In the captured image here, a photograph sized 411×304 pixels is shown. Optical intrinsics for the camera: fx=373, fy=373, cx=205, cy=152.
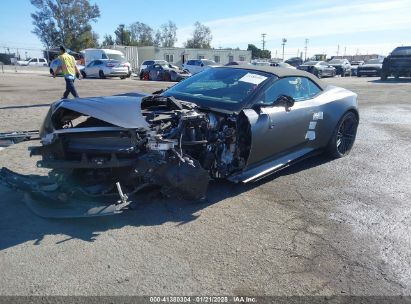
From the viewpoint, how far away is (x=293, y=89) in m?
5.16

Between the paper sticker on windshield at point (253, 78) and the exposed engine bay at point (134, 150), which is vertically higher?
the paper sticker on windshield at point (253, 78)

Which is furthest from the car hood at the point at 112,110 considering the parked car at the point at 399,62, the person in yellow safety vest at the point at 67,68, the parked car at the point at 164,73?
the parked car at the point at 399,62

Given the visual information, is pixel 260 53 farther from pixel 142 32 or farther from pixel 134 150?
pixel 134 150

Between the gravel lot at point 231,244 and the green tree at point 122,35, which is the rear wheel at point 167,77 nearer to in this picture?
the gravel lot at point 231,244

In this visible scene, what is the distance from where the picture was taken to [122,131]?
357 cm

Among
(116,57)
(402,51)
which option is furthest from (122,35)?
(402,51)

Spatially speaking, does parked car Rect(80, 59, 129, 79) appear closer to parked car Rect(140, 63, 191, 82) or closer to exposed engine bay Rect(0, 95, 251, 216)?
parked car Rect(140, 63, 191, 82)

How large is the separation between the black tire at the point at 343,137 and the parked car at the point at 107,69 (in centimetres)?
2393

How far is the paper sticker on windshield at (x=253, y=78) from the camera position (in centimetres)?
480

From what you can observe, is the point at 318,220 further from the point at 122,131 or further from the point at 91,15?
the point at 91,15

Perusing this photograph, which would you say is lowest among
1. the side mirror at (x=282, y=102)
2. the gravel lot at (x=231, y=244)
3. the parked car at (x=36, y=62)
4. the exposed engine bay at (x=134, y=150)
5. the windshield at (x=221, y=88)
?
the parked car at (x=36, y=62)

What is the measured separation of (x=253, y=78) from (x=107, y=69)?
80.3 ft

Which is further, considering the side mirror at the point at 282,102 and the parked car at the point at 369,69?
the parked car at the point at 369,69

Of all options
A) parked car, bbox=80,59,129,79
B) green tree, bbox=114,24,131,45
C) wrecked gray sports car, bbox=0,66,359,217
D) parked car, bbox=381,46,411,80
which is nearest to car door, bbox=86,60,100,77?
parked car, bbox=80,59,129,79
